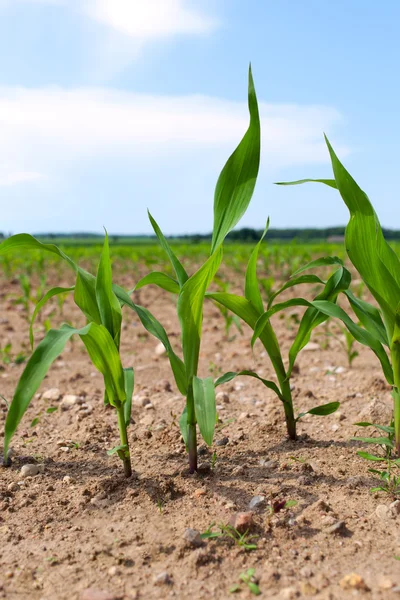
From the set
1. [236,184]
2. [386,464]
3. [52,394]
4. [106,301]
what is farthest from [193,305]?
[52,394]

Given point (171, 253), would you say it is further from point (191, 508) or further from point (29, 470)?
point (29, 470)

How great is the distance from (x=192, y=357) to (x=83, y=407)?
1.18m

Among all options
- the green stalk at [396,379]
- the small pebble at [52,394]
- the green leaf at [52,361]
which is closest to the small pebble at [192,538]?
the green leaf at [52,361]

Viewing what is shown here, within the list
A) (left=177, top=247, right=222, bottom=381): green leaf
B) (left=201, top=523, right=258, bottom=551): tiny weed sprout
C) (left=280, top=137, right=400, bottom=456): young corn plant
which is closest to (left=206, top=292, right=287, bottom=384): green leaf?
(left=177, top=247, right=222, bottom=381): green leaf

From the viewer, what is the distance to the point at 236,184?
5.86ft

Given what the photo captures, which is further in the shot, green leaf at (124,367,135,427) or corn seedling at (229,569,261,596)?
green leaf at (124,367,135,427)

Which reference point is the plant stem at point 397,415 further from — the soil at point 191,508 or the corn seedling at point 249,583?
the corn seedling at point 249,583

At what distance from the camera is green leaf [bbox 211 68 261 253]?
1740 millimetres

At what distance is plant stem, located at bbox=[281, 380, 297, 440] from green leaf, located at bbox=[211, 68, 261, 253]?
1.93ft

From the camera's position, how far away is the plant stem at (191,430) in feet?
5.89

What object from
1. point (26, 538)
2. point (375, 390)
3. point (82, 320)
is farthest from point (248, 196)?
point (82, 320)

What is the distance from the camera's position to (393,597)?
130cm

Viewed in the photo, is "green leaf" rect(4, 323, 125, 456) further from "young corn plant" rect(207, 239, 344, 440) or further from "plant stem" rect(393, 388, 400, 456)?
"plant stem" rect(393, 388, 400, 456)

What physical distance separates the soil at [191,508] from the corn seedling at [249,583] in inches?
0.4
